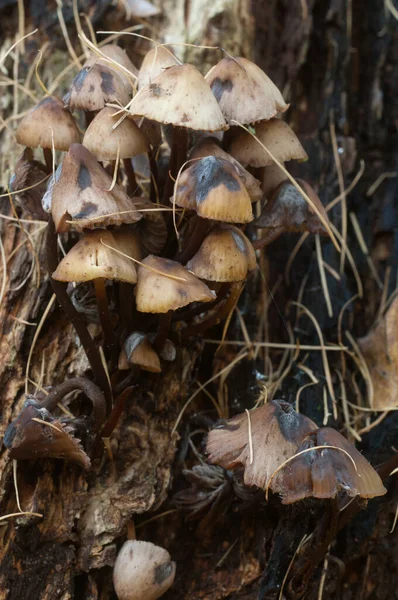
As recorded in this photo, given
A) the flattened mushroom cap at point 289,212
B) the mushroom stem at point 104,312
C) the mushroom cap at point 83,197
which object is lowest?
the mushroom stem at point 104,312

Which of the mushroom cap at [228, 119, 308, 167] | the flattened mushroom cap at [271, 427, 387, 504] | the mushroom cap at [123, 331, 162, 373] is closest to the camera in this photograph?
the flattened mushroom cap at [271, 427, 387, 504]

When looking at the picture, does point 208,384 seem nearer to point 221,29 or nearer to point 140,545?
point 140,545

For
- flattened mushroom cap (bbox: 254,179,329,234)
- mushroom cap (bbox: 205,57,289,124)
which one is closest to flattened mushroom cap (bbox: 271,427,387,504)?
flattened mushroom cap (bbox: 254,179,329,234)

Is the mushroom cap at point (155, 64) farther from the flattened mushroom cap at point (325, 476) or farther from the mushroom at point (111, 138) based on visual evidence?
the flattened mushroom cap at point (325, 476)

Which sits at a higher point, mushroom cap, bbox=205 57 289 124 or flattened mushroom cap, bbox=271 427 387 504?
mushroom cap, bbox=205 57 289 124

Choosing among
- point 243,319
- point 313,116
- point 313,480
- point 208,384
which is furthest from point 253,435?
point 313,116

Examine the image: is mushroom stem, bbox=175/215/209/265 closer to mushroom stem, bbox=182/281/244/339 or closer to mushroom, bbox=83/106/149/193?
mushroom stem, bbox=182/281/244/339

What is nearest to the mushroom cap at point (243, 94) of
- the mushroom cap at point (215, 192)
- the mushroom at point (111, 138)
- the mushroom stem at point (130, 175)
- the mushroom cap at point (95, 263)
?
the mushroom cap at point (215, 192)
